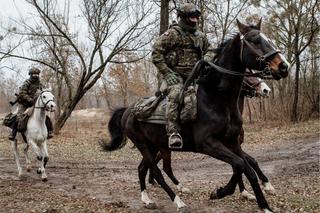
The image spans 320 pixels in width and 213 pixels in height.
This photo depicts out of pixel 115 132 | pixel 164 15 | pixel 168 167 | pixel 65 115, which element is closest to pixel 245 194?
pixel 168 167

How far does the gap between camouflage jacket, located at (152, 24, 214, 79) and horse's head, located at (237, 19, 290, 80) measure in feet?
3.30

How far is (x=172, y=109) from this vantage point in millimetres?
7234

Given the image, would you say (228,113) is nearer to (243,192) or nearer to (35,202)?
(243,192)

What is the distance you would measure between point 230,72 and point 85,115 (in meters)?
53.7

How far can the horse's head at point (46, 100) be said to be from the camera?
11.6m

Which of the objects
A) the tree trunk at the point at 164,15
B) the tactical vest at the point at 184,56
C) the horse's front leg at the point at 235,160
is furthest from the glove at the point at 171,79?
the tree trunk at the point at 164,15

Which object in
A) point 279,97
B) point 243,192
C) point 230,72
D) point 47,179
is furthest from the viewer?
point 279,97

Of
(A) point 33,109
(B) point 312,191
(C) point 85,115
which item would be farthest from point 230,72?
(C) point 85,115

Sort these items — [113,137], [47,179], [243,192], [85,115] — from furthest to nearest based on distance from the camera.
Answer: [85,115] → [47,179] → [113,137] → [243,192]

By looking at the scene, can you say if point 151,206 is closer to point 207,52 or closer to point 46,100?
point 207,52

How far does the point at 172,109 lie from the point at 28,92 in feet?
22.1

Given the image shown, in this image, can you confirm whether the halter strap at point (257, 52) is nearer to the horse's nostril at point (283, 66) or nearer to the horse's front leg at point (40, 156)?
the horse's nostril at point (283, 66)

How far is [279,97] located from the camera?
36562mm

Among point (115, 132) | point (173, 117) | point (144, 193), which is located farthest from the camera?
point (115, 132)
